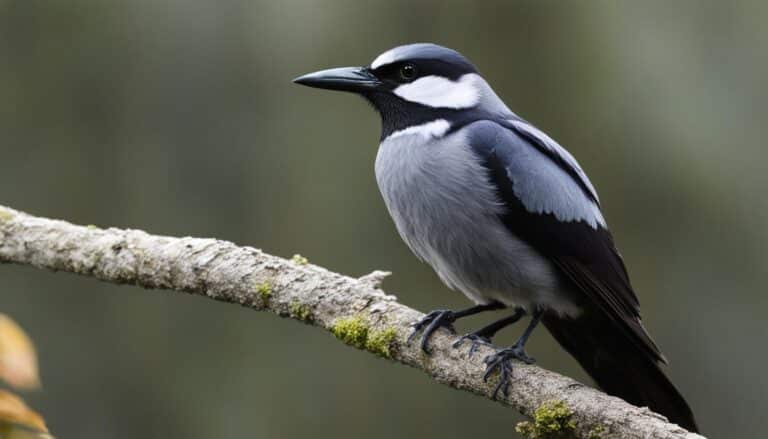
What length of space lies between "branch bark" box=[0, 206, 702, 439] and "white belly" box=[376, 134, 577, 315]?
1.07 ft

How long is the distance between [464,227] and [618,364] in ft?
2.40

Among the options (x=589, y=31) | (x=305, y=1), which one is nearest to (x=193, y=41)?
(x=305, y=1)

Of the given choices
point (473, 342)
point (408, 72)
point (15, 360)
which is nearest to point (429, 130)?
point (408, 72)

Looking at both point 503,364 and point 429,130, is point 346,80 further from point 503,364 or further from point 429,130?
point 503,364

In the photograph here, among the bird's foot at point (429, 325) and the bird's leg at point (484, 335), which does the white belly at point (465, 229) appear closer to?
the bird's leg at point (484, 335)

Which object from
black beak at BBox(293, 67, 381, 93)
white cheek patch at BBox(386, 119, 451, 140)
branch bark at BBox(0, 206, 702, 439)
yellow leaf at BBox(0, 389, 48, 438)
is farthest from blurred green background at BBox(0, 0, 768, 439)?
yellow leaf at BBox(0, 389, 48, 438)

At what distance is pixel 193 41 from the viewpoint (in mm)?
5961

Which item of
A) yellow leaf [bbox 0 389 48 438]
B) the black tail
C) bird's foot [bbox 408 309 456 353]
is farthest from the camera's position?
the black tail

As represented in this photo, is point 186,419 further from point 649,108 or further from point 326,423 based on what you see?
point 649,108

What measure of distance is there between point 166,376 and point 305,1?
2444 millimetres

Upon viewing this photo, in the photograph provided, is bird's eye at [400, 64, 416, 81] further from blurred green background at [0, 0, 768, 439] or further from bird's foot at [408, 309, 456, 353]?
blurred green background at [0, 0, 768, 439]

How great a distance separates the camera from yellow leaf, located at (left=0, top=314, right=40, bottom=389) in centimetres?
194

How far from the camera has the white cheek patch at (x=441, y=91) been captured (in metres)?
3.88

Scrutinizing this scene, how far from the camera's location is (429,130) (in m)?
3.79
